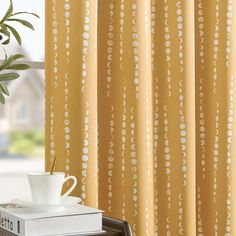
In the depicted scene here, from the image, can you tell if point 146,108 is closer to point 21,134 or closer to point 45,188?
point 45,188

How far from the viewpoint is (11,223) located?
1.02 m

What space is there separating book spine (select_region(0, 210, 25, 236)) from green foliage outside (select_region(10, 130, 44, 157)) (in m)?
0.84

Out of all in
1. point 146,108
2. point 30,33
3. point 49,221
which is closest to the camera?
point 49,221

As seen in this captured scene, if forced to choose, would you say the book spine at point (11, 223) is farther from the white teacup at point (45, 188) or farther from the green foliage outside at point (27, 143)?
the green foliage outside at point (27, 143)

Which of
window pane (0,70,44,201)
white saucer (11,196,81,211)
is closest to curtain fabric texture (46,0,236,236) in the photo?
white saucer (11,196,81,211)

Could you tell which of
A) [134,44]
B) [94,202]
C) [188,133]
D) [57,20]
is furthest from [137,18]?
[94,202]

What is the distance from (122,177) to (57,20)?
17.8 inches

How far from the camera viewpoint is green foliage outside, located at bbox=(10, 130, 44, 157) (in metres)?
1.92

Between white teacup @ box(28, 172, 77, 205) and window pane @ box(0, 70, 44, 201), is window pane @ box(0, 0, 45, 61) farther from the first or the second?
white teacup @ box(28, 172, 77, 205)

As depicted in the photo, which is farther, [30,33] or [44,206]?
[30,33]

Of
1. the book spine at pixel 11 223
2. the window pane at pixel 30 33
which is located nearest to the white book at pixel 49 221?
the book spine at pixel 11 223

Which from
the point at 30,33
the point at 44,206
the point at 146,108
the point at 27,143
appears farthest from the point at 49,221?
the point at 27,143

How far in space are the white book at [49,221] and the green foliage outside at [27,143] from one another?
33.4 inches

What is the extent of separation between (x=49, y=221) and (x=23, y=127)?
3.34 feet
